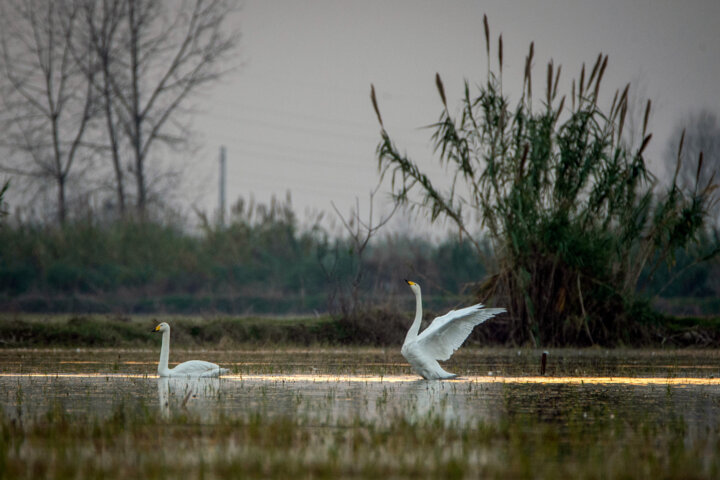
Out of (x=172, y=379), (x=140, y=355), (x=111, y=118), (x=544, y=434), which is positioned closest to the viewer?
(x=544, y=434)

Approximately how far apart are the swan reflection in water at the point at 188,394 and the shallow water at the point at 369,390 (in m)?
0.02

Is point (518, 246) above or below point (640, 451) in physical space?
above

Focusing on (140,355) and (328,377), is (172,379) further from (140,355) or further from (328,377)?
(140,355)

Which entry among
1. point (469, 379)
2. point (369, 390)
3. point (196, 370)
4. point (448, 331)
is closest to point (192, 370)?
point (196, 370)

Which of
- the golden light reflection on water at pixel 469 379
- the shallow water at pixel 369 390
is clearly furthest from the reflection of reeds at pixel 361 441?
the golden light reflection on water at pixel 469 379

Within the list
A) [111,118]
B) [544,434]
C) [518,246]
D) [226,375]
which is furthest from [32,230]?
[544,434]

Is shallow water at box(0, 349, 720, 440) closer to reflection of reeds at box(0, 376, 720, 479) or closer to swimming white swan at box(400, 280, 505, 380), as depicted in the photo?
reflection of reeds at box(0, 376, 720, 479)

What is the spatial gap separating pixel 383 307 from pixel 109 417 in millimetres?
13026

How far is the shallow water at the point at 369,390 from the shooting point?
8.05 m

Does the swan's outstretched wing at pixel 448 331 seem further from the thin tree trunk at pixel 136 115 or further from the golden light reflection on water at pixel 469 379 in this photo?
the thin tree trunk at pixel 136 115

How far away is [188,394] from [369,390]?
2542 mm

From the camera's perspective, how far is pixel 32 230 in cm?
3109

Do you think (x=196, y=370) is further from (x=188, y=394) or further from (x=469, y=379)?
(x=188, y=394)

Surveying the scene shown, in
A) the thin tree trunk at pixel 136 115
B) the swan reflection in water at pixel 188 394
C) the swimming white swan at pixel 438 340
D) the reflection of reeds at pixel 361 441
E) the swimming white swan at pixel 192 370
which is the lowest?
the reflection of reeds at pixel 361 441
